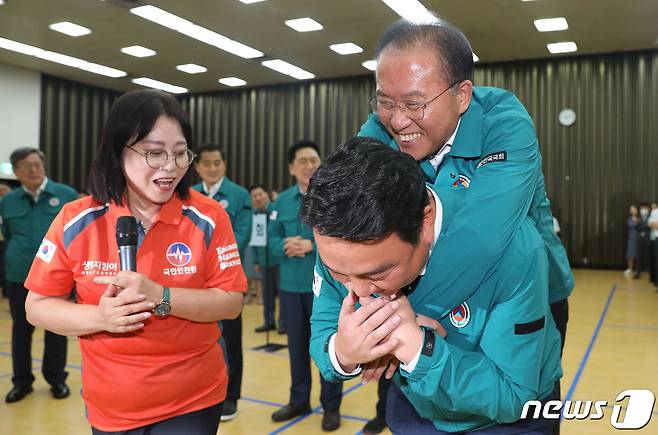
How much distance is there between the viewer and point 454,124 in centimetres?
159

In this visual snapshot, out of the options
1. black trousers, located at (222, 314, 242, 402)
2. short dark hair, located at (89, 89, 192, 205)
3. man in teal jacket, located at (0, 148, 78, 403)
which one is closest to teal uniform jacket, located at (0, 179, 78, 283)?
man in teal jacket, located at (0, 148, 78, 403)

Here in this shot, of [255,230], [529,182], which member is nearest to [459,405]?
[529,182]

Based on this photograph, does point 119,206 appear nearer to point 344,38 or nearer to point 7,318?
point 7,318

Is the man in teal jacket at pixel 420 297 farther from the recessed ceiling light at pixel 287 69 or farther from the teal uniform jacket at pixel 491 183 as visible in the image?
the recessed ceiling light at pixel 287 69

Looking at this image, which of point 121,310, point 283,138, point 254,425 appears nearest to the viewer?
point 121,310

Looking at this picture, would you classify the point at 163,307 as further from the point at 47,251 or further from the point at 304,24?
the point at 304,24

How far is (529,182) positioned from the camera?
1398mm

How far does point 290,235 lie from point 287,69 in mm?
10368

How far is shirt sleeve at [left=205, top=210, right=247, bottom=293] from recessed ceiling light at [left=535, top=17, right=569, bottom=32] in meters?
10.5

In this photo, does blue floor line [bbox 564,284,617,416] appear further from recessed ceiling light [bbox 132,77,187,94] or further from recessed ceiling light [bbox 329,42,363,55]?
recessed ceiling light [bbox 132,77,187,94]

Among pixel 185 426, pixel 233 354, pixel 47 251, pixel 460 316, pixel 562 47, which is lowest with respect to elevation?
pixel 233 354

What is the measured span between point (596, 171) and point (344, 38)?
20.9 ft

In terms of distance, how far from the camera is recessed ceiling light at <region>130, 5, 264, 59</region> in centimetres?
1020

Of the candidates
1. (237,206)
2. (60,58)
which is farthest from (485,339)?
(60,58)
